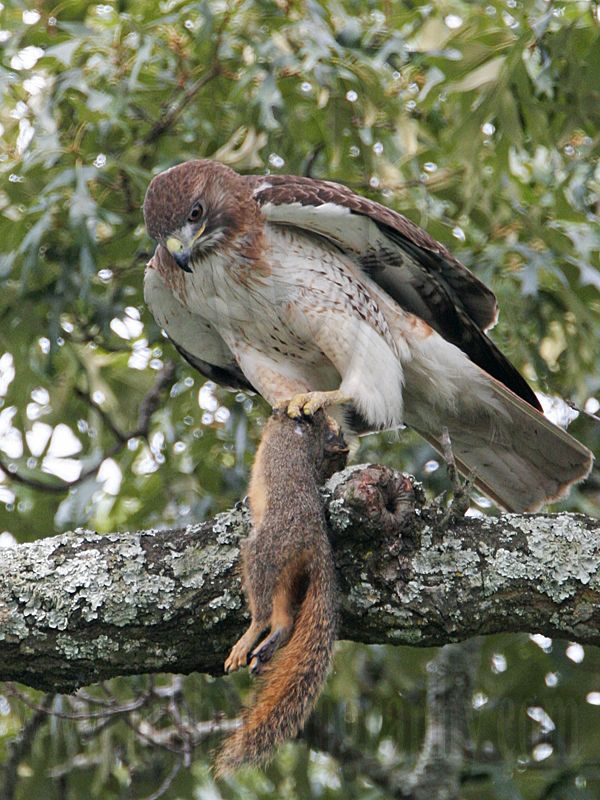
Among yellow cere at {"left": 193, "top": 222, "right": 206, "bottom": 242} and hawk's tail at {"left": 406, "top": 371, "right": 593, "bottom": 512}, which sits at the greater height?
yellow cere at {"left": 193, "top": 222, "right": 206, "bottom": 242}

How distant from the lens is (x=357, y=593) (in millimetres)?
3463

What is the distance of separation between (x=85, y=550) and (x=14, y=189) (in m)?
2.20

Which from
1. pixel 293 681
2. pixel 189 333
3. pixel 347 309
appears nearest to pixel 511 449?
Answer: pixel 347 309

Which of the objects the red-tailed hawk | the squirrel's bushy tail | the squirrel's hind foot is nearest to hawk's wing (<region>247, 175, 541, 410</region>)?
the red-tailed hawk

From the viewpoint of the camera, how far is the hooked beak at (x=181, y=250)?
15.4 ft

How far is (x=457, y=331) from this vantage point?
5.21m

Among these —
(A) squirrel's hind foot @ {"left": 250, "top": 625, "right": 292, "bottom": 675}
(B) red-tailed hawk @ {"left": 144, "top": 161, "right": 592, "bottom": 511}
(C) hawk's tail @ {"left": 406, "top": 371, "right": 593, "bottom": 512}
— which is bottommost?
(C) hawk's tail @ {"left": 406, "top": 371, "right": 593, "bottom": 512}

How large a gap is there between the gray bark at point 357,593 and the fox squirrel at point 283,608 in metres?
0.14

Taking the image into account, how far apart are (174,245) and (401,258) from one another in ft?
3.25

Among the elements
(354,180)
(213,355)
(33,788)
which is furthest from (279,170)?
(33,788)

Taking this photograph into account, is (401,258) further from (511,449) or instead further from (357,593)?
(357,593)

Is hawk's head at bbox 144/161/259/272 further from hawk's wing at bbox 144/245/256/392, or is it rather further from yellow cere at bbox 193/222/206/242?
hawk's wing at bbox 144/245/256/392

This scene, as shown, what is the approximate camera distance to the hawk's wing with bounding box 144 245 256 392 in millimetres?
5094

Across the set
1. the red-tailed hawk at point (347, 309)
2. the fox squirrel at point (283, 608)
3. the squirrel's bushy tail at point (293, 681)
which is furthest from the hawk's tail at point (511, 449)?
the squirrel's bushy tail at point (293, 681)
